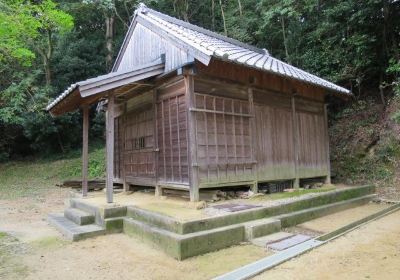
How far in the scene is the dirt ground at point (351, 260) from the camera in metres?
4.54

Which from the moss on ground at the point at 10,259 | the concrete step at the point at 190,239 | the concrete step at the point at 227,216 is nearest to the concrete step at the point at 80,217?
the concrete step at the point at 227,216

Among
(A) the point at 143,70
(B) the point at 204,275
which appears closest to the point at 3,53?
(A) the point at 143,70

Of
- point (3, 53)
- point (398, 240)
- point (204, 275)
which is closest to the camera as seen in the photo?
point (204, 275)

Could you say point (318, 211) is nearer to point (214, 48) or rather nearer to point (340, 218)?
point (340, 218)

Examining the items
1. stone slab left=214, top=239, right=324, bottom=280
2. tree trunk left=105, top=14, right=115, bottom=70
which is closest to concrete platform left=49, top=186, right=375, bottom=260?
stone slab left=214, top=239, right=324, bottom=280

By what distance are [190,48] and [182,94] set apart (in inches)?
46.0

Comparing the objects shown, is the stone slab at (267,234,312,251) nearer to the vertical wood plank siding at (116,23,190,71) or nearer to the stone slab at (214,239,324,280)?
the stone slab at (214,239,324,280)

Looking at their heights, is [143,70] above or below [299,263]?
above

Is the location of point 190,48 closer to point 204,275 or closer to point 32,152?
point 204,275

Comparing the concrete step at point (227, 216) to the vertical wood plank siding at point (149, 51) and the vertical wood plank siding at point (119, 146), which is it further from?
the vertical wood plank siding at point (119, 146)

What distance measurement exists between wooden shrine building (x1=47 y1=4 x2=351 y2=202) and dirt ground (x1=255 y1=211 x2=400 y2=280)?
287 centimetres

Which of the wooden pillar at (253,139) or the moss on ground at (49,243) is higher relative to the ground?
the wooden pillar at (253,139)

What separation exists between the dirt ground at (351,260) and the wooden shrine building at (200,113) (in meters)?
2.87

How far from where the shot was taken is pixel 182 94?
7.93 m
